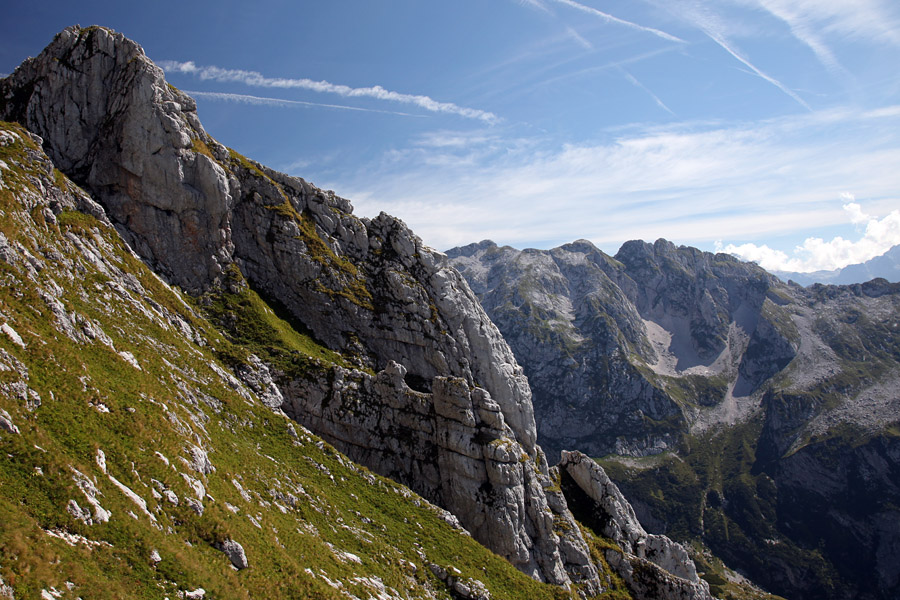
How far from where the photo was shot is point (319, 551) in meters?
31.2

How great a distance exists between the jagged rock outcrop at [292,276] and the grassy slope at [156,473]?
10614 mm

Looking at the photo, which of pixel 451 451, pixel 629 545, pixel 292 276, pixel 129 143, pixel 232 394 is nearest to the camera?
pixel 232 394

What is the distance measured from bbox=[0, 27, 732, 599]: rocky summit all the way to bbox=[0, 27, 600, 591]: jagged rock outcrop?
1.03 ft

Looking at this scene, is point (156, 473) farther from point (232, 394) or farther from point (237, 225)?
point (237, 225)

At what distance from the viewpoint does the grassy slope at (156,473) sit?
18125mm

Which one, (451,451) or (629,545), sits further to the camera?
A: (629,545)

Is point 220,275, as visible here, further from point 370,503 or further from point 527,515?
point 527,515

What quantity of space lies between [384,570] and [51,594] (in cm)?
2407

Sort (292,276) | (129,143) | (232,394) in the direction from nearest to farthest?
(232,394) < (129,143) < (292,276)

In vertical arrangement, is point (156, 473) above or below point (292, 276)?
below

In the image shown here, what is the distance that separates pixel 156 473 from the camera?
2419cm

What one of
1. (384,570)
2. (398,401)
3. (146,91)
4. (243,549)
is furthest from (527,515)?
(146,91)

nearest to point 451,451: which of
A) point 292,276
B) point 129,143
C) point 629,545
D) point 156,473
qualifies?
point 292,276

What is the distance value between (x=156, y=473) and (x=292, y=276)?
5156cm
